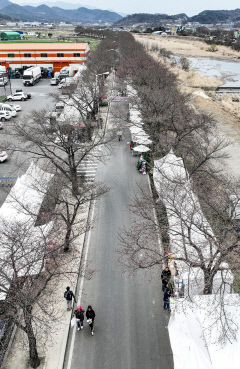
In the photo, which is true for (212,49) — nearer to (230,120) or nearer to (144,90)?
(230,120)

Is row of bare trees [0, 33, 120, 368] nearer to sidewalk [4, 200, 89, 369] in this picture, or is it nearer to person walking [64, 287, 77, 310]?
sidewalk [4, 200, 89, 369]

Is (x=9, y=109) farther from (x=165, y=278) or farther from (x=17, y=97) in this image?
A: (x=165, y=278)

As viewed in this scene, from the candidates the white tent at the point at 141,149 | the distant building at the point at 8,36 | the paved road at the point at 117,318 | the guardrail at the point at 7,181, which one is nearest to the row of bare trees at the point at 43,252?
the paved road at the point at 117,318

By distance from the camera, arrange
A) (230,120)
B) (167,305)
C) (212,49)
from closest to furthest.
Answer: (167,305) < (230,120) < (212,49)

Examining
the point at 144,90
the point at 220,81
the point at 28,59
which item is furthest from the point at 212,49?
the point at 144,90

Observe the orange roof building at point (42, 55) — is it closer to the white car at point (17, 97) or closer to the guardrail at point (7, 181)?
the white car at point (17, 97)

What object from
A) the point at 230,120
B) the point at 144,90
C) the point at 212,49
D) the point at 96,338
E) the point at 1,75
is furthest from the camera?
the point at 212,49
